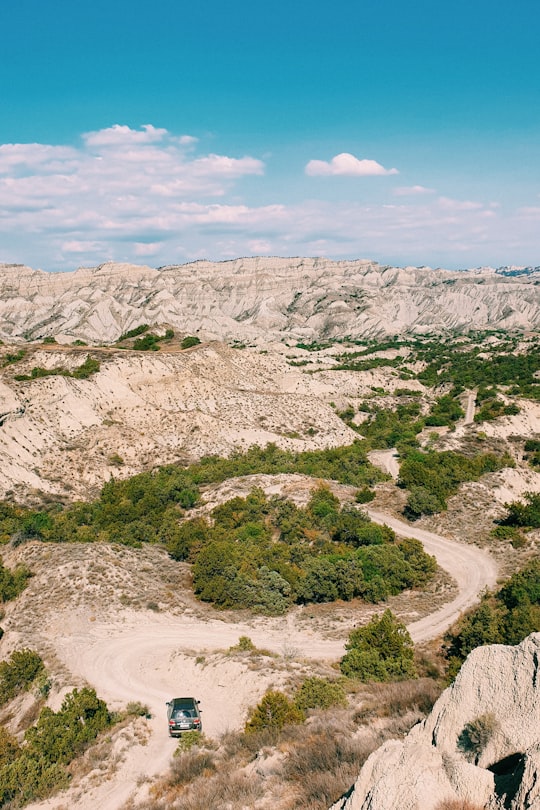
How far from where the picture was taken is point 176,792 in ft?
44.1

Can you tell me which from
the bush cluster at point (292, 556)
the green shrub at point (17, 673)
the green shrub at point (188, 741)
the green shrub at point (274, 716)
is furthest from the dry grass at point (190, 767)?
the bush cluster at point (292, 556)

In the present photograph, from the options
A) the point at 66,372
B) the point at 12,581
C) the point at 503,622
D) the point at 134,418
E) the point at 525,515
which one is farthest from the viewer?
the point at 66,372

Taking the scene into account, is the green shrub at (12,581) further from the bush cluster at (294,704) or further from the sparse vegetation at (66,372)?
the sparse vegetation at (66,372)

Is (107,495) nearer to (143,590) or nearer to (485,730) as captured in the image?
(143,590)

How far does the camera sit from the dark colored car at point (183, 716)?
16953mm

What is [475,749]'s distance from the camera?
9492 millimetres

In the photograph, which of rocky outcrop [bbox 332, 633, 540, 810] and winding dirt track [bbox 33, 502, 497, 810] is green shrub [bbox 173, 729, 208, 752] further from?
rocky outcrop [bbox 332, 633, 540, 810]

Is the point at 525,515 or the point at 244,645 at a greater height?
the point at 525,515

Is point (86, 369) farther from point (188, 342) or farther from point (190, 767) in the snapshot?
point (190, 767)

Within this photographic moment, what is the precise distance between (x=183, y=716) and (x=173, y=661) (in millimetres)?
5029

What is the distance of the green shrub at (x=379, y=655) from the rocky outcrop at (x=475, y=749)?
9.79 m

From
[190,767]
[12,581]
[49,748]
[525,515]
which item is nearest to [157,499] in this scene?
[12,581]

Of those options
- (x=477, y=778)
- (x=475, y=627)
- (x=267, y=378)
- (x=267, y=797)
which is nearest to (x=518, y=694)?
(x=477, y=778)

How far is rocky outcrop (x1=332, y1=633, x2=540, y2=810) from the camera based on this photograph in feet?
26.7
